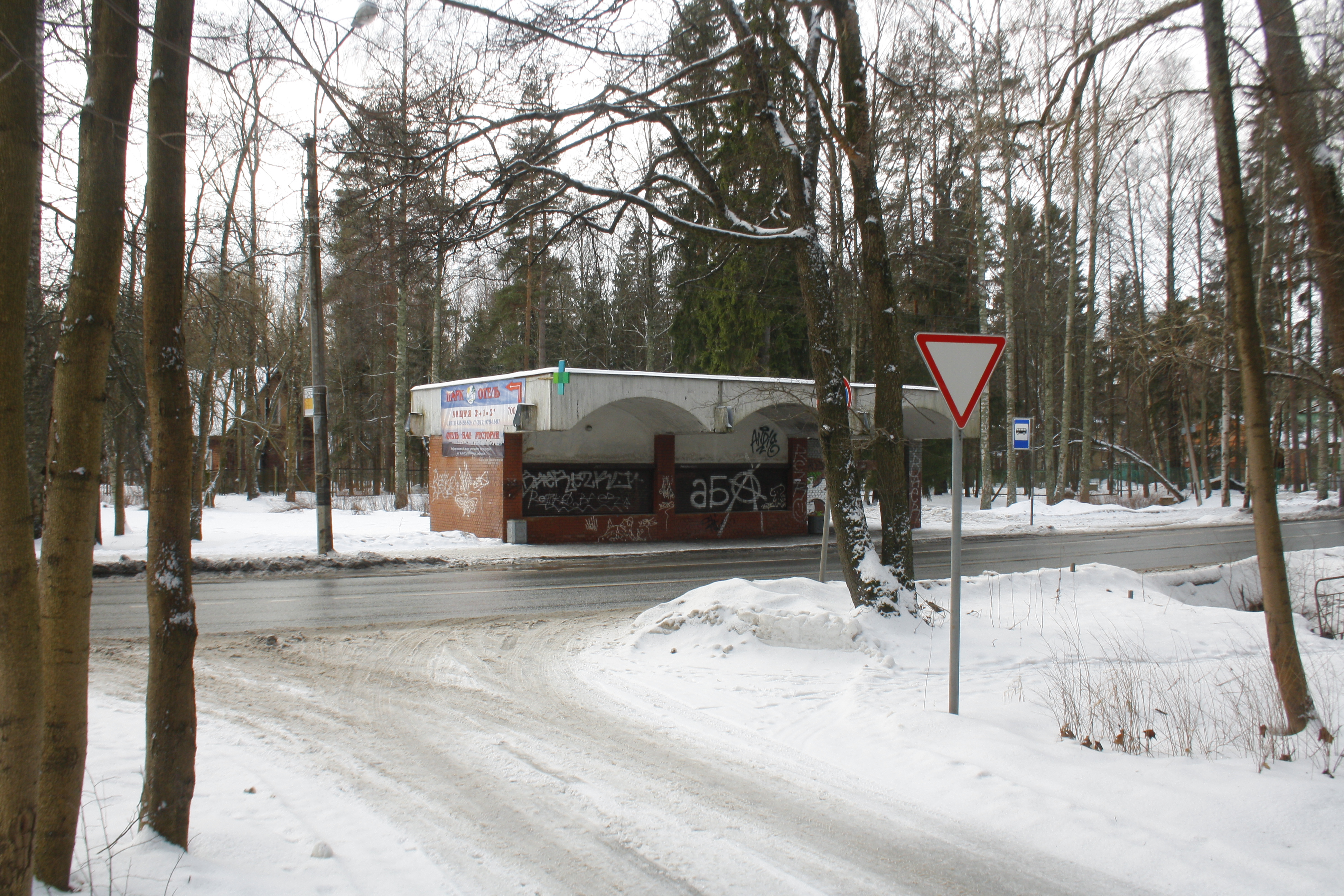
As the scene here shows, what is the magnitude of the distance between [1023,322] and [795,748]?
39.0 m

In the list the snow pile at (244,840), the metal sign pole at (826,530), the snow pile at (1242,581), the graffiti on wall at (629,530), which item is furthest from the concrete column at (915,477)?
the snow pile at (244,840)

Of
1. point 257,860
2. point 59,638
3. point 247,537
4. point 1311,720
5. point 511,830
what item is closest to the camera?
point 59,638

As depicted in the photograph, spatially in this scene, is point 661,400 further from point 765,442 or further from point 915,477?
point 915,477

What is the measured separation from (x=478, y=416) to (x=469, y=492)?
2045 mm

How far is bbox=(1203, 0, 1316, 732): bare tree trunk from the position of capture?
5.62m

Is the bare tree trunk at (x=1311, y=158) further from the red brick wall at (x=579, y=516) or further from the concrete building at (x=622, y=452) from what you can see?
the red brick wall at (x=579, y=516)

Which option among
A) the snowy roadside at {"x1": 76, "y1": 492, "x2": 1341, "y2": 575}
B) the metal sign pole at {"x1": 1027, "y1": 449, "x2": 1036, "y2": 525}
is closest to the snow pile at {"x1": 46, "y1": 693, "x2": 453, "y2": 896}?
the snowy roadside at {"x1": 76, "y1": 492, "x2": 1341, "y2": 575}

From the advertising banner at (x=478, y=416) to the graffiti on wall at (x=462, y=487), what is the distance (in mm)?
473

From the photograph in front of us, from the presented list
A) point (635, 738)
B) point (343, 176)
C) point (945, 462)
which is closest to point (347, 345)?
→ point (945, 462)

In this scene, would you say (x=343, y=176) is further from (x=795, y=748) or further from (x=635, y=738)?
(x=795, y=748)

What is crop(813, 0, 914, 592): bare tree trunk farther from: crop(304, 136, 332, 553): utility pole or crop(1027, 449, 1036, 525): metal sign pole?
crop(1027, 449, 1036, 525): metal sign pole

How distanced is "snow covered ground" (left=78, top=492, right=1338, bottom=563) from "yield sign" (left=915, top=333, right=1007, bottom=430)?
12621 millimetres

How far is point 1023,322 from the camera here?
134 ft

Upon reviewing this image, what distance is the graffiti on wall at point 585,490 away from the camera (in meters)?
21.0
